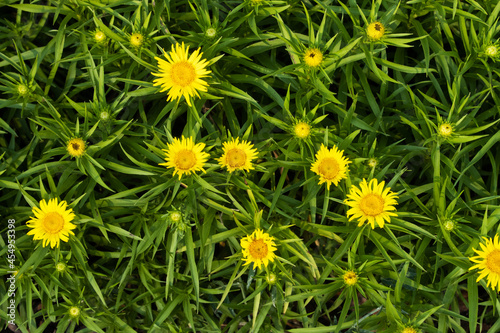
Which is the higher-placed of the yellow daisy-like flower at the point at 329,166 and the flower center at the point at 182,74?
the flower center at the point at 182,74

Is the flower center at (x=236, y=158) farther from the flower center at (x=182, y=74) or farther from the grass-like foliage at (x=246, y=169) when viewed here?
the flower center at (x=182, y=74)


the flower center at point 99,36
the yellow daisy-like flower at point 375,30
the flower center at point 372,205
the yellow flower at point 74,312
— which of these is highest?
the yellow daisy-like flower at point 375,30

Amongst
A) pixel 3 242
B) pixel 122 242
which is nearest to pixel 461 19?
pixel 122 242

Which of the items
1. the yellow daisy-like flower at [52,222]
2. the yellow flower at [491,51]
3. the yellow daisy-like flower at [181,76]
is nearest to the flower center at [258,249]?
the yellow daisy-like flower at [181,76]

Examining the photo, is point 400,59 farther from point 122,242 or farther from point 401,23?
point 122,242

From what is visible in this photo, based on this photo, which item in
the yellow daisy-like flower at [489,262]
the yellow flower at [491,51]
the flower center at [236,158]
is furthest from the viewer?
the yellow flower at [491,51]

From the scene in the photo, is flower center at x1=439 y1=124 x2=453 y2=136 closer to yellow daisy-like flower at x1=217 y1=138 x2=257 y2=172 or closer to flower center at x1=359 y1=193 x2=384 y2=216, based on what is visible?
flower center at x1=359 y1=193 x2=384 y2=216

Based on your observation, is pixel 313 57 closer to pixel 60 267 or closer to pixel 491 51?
pixel 491 51

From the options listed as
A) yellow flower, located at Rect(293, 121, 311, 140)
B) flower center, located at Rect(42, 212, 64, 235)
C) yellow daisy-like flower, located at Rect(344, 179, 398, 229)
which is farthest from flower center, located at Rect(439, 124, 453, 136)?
flower center, located at Rect(42, 212, 64, 235)
